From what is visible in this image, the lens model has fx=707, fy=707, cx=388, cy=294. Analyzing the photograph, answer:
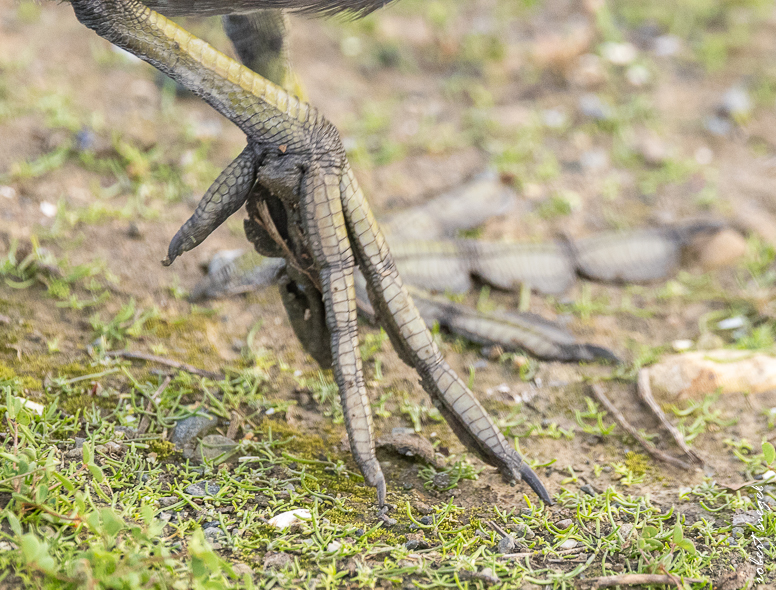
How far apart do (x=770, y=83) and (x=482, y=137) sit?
7.43ft

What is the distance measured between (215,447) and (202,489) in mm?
186

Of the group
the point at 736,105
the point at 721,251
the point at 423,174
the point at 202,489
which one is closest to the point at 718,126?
the point at 736,105

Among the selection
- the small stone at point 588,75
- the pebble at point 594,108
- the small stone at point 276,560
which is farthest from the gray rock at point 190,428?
the small stone at point 588,75

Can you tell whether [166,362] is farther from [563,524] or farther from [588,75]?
[588,75]

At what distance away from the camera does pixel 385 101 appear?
4.81 meters

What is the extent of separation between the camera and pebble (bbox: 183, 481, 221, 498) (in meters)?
1.95

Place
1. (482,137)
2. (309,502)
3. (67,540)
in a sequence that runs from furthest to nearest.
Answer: (482,137), (309,502), (67,540)

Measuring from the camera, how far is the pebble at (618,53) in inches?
208

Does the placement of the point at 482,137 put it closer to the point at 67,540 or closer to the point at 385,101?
the point at 385,101

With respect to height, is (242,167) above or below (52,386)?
above

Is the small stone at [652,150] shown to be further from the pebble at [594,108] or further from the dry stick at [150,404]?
the dry stick at [150,404]

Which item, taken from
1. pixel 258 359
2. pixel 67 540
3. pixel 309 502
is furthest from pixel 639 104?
pixel 67 540

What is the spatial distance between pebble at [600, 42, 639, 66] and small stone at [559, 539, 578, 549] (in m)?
4.30

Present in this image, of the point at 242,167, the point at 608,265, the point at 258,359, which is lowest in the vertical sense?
the point at 608,265
